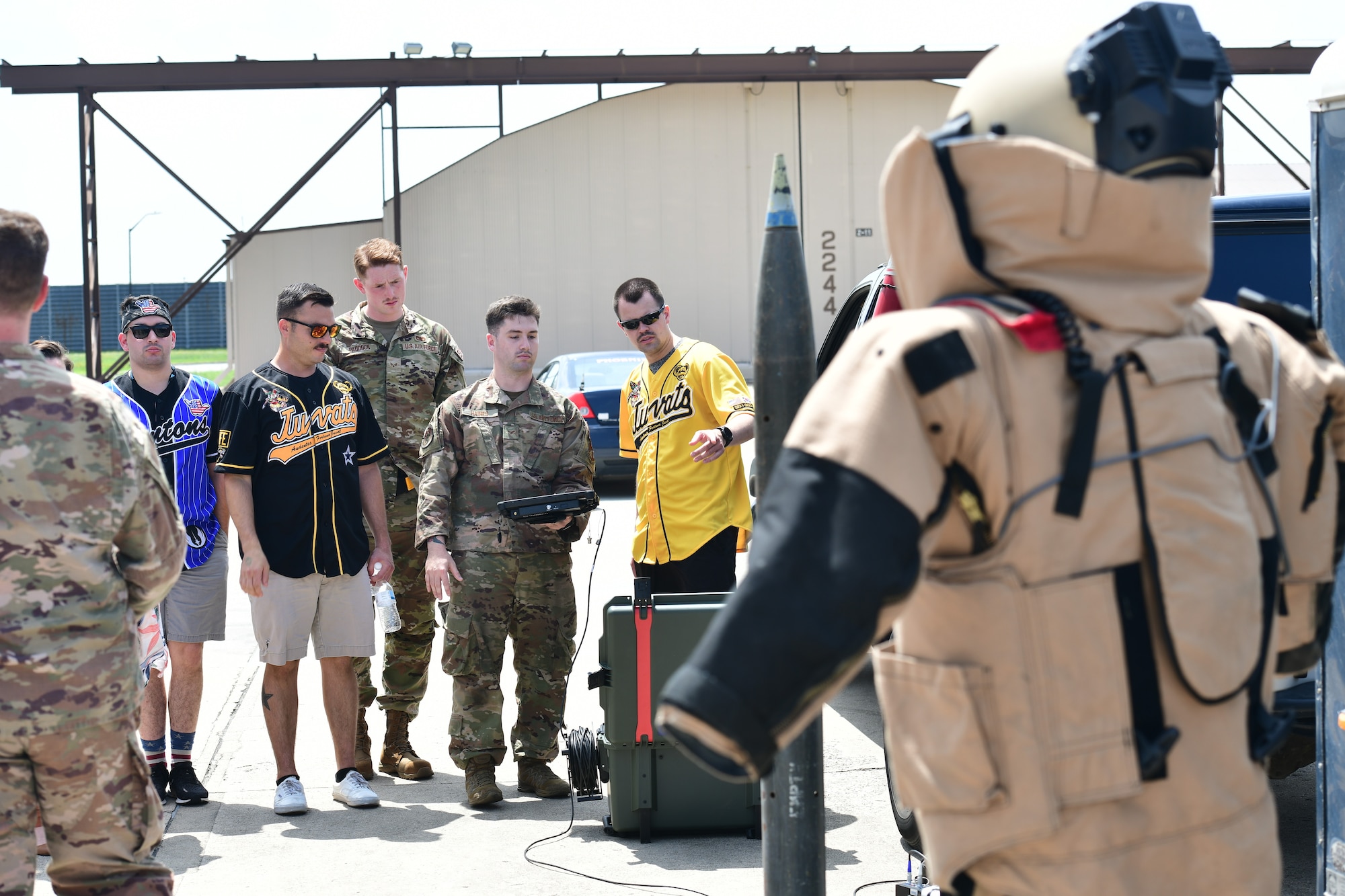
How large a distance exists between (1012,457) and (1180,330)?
391mm

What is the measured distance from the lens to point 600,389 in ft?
46.0

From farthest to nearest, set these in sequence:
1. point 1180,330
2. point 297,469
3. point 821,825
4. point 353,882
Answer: point 297,469 < point 353,882 < point 821,825 < point 1180,330

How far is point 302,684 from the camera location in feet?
24.1

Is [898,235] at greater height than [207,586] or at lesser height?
greater

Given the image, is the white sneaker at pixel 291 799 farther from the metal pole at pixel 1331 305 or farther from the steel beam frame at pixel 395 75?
Result: the steel beam frame at pixel 395 75

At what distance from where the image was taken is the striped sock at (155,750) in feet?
17.7

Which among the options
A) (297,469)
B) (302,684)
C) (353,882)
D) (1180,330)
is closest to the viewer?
(1180,330)

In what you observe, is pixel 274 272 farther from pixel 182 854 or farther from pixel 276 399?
pixel 182 854

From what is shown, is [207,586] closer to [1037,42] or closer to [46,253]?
[46,253]

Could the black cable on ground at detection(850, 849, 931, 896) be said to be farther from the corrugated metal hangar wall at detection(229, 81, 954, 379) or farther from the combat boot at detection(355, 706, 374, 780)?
the corrugated metal hangar wall at detection(229, 81, 954, 379)

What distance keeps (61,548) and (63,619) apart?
16cm

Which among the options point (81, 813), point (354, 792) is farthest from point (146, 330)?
point (81, 813)

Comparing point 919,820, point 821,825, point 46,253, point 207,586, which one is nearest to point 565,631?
point 207,586

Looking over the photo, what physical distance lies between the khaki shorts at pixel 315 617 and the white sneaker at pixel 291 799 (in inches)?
19.0
